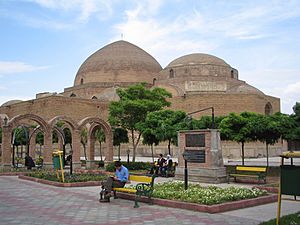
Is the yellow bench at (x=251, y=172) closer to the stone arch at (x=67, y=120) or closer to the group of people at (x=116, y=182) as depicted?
the group of people at (x=116, y=182)

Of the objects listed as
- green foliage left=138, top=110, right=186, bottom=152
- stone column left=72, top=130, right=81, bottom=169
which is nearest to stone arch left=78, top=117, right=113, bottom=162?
stone column left=72, top=130, right=81, bottom=169

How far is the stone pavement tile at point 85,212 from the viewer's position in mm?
6531

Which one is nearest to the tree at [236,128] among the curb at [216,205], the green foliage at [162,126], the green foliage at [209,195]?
the green foliage at [162,126]

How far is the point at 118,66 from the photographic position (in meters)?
51.7

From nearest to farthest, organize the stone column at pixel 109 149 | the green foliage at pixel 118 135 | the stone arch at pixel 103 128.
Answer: the stone arch at pixel 103 128
the stone column at pixel 109 149
the green foliage at pixel 118 135

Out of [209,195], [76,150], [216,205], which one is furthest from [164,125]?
[216,205]

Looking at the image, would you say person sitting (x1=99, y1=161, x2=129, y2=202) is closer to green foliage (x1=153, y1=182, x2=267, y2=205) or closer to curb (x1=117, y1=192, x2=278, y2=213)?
curb (x1=117, y1=192, x2=278, y2=213)

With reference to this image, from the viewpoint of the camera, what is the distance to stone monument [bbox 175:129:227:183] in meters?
12.6

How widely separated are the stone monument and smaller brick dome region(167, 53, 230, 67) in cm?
3046

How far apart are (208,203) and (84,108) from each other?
34.6 meters

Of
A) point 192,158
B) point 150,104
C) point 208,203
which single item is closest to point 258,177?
point 192,158

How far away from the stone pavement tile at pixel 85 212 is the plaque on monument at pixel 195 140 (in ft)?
15.6

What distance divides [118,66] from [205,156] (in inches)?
1589

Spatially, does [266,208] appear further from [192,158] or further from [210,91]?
[210,91]
